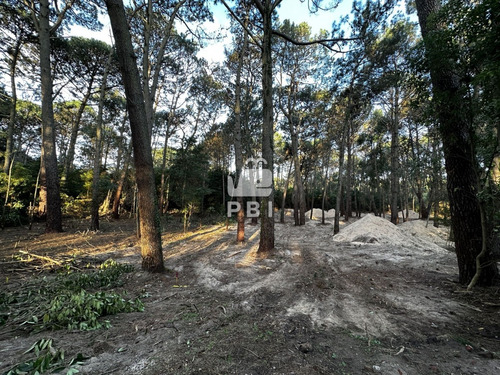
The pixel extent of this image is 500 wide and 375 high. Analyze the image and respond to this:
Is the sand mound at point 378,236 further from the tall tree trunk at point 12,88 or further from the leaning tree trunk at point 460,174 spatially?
the tall tree trunk at point 12,88

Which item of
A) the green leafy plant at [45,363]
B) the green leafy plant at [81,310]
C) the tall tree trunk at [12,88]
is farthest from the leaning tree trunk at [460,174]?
the tall tree trunk at [12,88]

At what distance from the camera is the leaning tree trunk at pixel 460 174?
3.09 metres

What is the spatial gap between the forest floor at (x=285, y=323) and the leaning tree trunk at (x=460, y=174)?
0.39 meters

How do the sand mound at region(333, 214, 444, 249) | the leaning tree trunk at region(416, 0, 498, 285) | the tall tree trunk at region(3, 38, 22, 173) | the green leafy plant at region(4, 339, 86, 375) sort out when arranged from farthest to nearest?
1. the tall tree trunk at region(3, 38, 22, 173)
2. the sand mound at region(333, 214, 444, 249)
3. the leaning tree trunk at region(416, 0, 498, 285)
4. the green leafy plant at region(4, 339, 86, 375)

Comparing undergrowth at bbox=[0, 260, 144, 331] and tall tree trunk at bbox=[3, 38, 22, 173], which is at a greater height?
tall tree trunk at bbox=[3, 38, 22, 173]

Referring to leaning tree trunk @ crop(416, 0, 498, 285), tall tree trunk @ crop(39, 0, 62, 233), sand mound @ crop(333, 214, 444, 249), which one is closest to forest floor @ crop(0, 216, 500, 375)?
leaning tree trunk @ crop(416, 0, 498, 285)

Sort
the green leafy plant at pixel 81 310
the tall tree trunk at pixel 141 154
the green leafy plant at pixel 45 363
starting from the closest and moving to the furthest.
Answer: the green leafy plant at pixel 45 363 < the green leafy plant at pixel 81 310 < the tall tree trunk at pixel 141 154

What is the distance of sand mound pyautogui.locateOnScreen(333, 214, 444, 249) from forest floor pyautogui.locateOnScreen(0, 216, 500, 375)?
85.2 inches

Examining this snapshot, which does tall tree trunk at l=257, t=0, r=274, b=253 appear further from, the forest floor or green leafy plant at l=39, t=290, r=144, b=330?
green leafy plant at l=39, t=290, r=144, b=330

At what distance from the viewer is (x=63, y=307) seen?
2.11m

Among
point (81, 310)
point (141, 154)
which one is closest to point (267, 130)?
point (141, 154)

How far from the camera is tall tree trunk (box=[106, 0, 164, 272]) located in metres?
3.53

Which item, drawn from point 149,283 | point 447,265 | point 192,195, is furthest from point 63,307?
point 192,195

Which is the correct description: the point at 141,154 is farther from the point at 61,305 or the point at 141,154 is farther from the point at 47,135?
the point at 47,135
